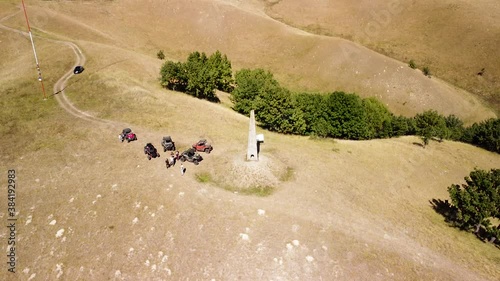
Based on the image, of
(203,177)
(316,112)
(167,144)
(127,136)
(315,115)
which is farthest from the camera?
(316,112)

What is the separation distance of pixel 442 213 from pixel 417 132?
26.2 m

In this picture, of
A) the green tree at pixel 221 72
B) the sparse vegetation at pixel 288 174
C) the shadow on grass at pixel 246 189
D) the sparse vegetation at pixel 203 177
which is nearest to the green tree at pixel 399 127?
the sparse vegetation at pixel 288 174

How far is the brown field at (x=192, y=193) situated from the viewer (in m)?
31.0

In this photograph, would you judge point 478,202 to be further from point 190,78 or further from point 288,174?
point 190,78

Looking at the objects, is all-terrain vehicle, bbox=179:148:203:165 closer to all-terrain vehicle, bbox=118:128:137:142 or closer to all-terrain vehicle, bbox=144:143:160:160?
all-terrain vehicle, bbox=144:143:160:160

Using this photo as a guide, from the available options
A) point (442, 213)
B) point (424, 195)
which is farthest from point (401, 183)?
point (442, 213)

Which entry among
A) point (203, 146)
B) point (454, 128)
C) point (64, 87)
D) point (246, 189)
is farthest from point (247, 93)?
point (454, 128)

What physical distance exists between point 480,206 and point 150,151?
41.1m

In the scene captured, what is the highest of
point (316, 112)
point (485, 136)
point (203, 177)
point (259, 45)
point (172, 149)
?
point (259, 45)

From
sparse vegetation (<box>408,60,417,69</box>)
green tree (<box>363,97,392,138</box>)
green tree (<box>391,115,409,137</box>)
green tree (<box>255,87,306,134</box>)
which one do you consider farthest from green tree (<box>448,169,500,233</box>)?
sparse vegetation (<box>408,60,417,69</box>)

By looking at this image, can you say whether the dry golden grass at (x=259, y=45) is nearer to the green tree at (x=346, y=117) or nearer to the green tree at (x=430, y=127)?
the green tree at (x=430, y=127)

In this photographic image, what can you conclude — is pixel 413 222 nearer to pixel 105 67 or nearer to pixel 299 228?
pixel 299 228

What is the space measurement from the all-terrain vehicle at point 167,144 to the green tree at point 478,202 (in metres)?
37.0

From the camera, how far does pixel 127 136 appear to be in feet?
156
